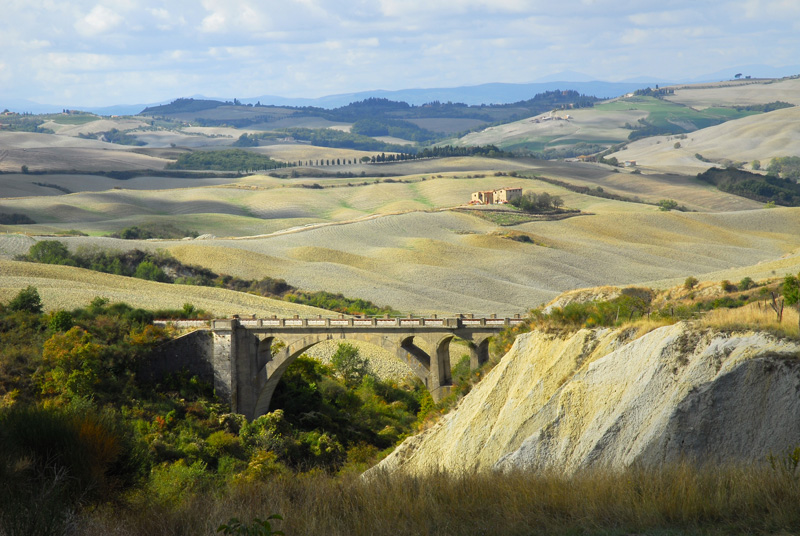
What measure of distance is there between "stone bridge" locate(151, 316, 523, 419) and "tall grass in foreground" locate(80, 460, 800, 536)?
86.2 feet

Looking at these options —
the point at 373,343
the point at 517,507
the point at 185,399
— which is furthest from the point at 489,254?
the point at 517,507

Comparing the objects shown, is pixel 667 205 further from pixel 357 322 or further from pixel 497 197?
pixel 357 322

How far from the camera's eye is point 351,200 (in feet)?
592

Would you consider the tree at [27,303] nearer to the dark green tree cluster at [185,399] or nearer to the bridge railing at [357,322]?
the dark green tree cluster at [185,399]

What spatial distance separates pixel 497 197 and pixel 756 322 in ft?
454

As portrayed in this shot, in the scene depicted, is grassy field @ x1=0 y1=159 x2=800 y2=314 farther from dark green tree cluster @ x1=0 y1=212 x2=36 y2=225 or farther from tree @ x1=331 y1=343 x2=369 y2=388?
tree @ x1=331 y1=343 x2=369 y2=388

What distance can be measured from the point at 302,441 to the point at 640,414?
26.6 m

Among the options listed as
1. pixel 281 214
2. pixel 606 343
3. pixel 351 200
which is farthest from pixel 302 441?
pixel 351 200

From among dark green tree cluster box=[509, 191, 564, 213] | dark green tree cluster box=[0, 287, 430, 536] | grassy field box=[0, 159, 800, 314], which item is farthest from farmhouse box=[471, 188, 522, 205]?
dark green tree cluster box=[0, 287, 430, 536]

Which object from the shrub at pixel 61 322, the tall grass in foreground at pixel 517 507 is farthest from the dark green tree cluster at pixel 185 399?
the tall grass in foreground at pixel 517 507

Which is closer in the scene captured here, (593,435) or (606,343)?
(593,435)

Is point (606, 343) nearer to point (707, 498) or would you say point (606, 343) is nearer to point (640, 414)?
point (640, 414)

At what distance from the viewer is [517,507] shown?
16.8 metres

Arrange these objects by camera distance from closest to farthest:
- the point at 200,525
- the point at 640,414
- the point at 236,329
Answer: the point at 200,525
the point at 640,414
the point at 236,329
